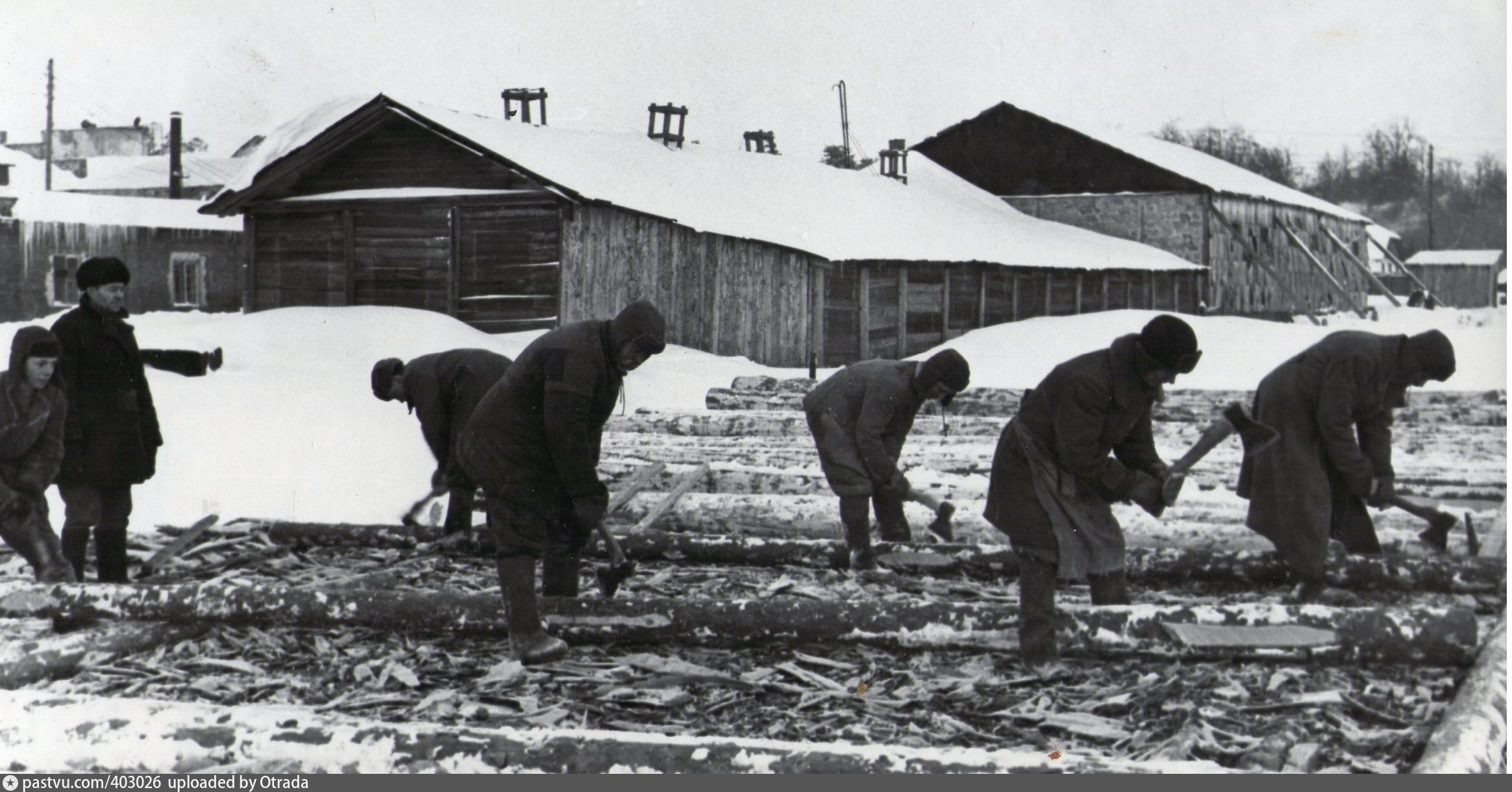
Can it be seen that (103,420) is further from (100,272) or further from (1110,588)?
(1110,588)

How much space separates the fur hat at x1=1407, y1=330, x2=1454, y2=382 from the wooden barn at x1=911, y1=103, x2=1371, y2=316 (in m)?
0.31

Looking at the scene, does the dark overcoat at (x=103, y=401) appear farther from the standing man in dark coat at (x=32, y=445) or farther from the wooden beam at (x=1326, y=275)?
the wooden beam at (x=1326, y=275)

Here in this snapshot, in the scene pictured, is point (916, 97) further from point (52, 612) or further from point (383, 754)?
point (52, 612)

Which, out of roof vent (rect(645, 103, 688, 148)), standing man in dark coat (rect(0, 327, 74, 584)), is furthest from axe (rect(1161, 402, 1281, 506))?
standing man in dark coat (rect(0, 327, 74, 584))

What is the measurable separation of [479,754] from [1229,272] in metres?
3.13

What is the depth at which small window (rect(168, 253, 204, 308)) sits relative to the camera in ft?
16.3

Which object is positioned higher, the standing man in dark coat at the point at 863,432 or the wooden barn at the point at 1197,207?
the wooden barn at the point at 1197,207

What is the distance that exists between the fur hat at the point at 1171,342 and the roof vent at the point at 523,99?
90.4 inches

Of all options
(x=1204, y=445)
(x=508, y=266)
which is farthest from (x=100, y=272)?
(x=1204, y=445)

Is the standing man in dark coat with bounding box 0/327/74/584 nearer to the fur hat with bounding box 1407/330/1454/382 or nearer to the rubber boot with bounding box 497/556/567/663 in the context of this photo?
the rubber boot with bounding box 497/556/567/663

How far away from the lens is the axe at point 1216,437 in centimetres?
368

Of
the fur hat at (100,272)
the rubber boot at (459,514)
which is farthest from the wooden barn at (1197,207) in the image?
the fur hat at (100,272)

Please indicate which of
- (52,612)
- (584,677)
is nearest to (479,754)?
(584,677)

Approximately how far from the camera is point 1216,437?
368cm
